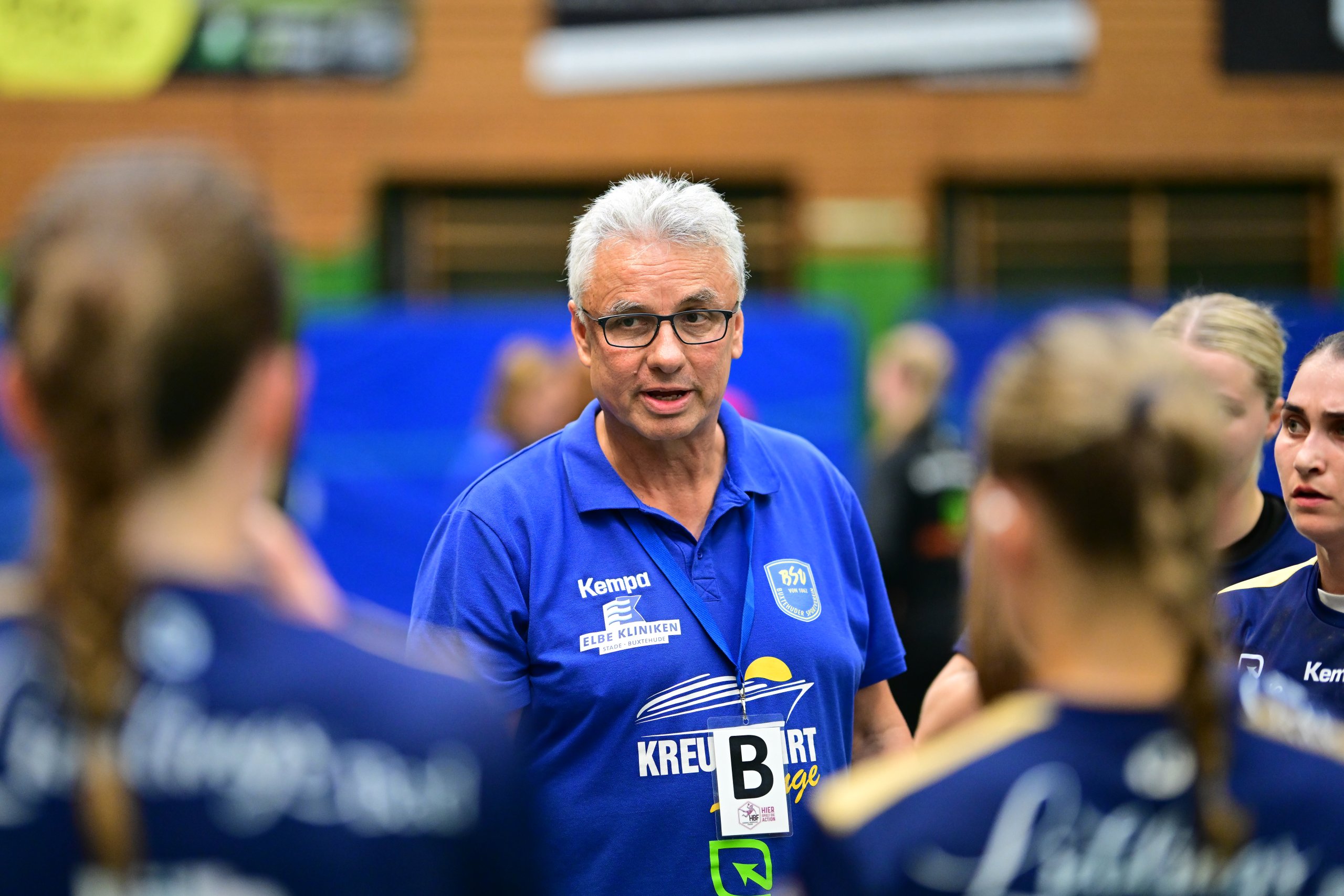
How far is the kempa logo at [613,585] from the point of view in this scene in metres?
2.75

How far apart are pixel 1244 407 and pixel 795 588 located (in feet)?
3.79

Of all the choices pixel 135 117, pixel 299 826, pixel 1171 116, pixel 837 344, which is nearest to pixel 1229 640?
pixel 299 826

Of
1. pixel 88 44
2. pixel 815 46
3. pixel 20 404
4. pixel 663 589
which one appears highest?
pixel 88 44

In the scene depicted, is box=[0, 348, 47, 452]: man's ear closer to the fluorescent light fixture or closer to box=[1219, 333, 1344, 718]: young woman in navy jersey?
box=[1219, 333, 1344, 718]: young woman in navy jersey

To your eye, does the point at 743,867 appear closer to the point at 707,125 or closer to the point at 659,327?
the point at 659,327

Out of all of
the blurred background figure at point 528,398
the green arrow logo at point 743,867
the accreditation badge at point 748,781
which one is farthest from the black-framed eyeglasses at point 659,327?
the blurred background figure at point 528,398

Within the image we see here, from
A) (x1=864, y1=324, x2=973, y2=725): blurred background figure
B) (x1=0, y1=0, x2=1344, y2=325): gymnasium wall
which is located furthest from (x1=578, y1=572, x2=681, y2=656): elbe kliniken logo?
(x1=0, y1=0, x2=1344, y2=325): gymnasium wall

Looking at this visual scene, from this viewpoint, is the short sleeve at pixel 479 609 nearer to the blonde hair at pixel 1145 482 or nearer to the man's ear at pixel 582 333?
the man's ear at pixel 582 333

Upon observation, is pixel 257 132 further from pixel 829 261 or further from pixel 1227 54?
pixel 1227 54

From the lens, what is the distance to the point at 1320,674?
2.70 m

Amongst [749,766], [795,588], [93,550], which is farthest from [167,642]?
[795,588]

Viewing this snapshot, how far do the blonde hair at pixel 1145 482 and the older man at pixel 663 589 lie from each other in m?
1.32

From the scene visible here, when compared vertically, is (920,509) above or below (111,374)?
below

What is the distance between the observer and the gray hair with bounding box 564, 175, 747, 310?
294 cm
